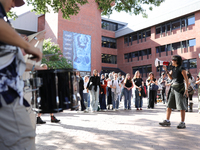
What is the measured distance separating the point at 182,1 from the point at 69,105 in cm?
3886

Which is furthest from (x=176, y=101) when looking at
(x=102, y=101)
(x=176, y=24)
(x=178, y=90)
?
(x=176, y=24)

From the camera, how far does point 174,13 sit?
33781mm

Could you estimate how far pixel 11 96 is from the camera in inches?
54.4

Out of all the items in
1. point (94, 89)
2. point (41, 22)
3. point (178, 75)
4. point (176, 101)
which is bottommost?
point (176, 101)

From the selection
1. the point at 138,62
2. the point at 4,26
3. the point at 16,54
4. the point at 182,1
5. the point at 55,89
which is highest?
the point at 182,1

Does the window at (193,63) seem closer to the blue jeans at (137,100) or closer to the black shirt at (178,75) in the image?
the blue jeans at (137,100)

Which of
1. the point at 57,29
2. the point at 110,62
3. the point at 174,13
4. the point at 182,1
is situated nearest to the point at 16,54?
the point at 57,29

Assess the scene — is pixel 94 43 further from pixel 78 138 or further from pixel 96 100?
pixel 78 138

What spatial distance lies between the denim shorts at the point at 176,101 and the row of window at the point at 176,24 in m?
30.6

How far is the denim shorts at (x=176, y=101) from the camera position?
216 inches

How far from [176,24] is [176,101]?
32.2 meters

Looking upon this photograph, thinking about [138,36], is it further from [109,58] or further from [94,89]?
[94,89]

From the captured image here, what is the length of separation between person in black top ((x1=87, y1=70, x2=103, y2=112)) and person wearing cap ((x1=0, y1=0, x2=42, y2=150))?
29.1ft

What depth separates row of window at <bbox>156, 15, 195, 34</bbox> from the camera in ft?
106
